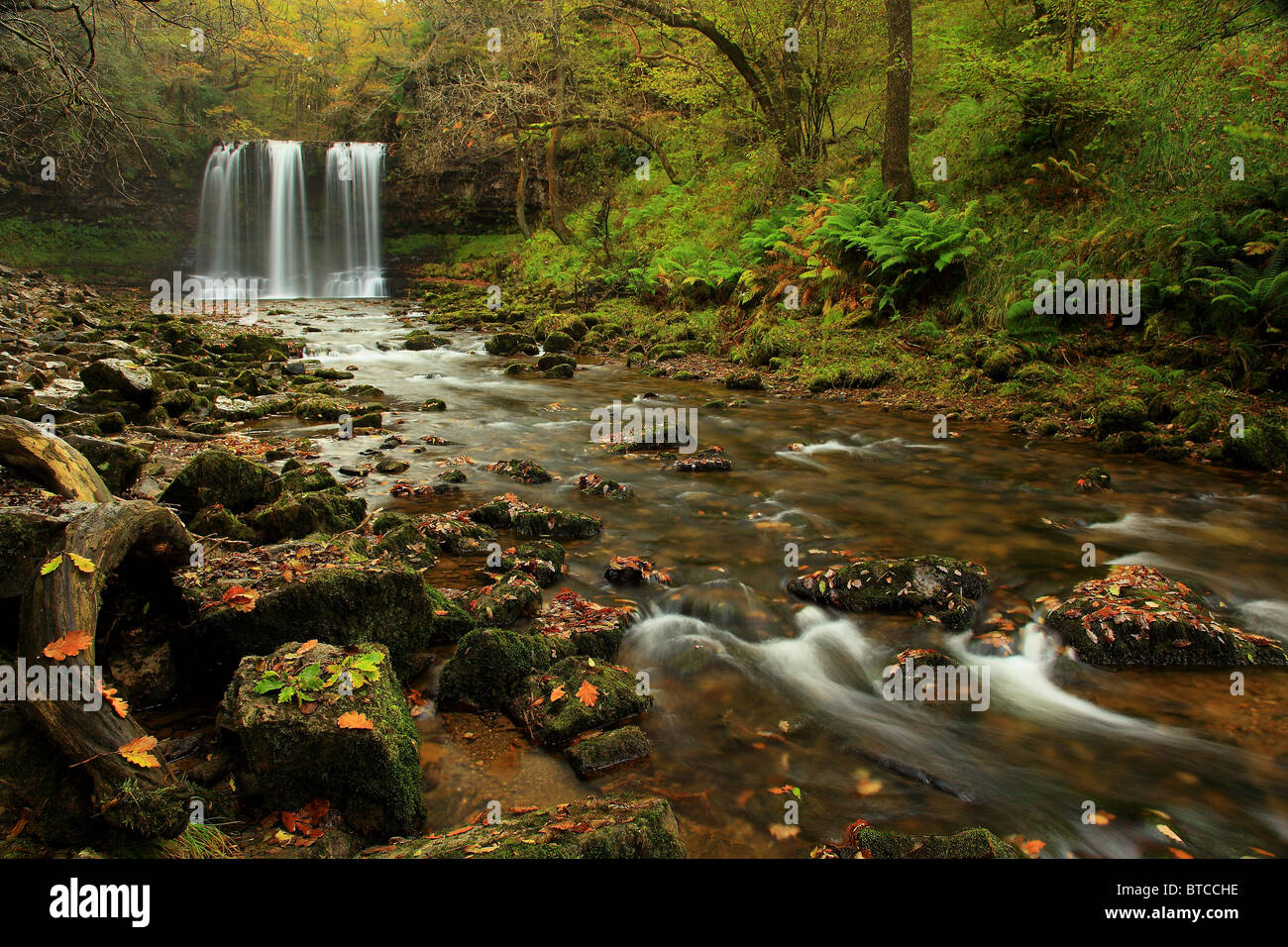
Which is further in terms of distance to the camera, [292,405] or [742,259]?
[742,259]

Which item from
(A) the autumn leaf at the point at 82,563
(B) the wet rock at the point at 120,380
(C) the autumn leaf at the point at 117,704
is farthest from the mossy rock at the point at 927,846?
(B) the wet rock at the point at 120,380

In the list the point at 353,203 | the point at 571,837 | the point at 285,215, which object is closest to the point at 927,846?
the point at 571,837

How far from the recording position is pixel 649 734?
146 inches

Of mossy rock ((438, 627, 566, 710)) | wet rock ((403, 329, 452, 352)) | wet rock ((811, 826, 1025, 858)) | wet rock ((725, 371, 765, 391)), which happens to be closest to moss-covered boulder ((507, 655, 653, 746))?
mossy rock ((438, 627, 566, 710))

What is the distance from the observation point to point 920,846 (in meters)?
2.80

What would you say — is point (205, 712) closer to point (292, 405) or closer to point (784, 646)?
point (784, 646)

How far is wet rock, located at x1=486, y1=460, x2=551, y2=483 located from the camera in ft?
25.6

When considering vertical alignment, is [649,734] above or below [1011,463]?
below

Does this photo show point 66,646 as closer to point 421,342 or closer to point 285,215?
point 421,342

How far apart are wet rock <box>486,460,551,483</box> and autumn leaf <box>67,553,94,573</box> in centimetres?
501

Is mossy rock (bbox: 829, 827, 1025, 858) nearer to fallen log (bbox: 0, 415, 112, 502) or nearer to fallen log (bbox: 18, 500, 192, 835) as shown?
fallen log (bbox: 18, 500, 192, 835)
